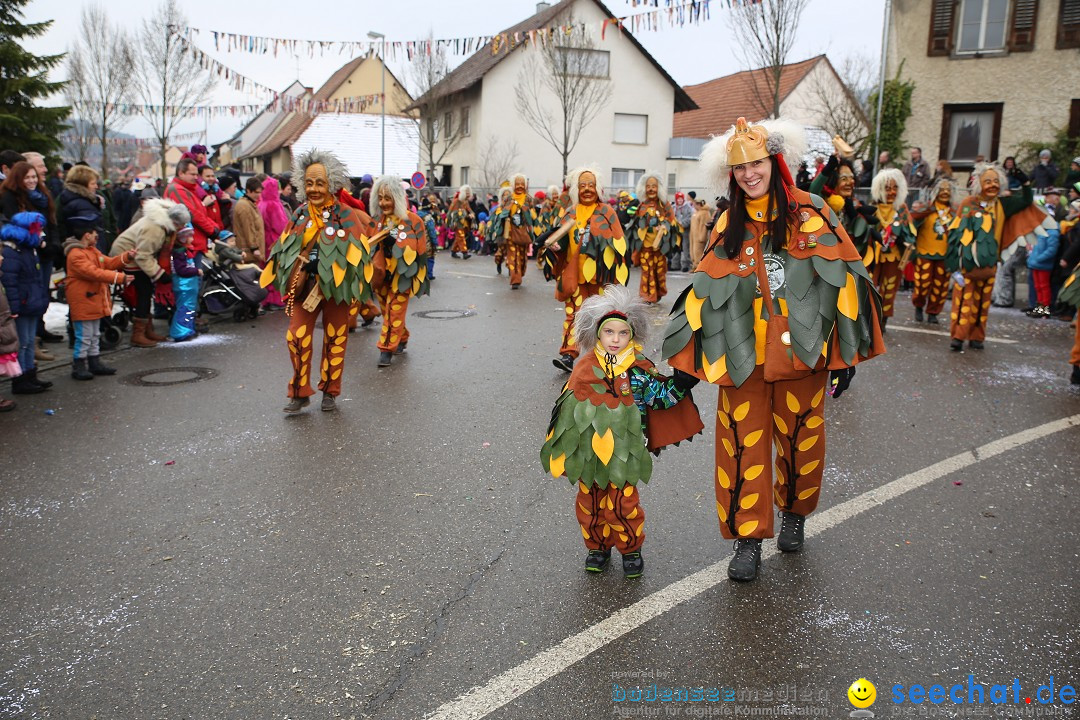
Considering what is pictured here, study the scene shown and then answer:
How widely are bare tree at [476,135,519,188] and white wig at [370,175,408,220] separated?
2233 centimetres

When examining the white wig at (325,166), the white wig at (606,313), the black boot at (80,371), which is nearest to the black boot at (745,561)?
the white wig at (606,313)

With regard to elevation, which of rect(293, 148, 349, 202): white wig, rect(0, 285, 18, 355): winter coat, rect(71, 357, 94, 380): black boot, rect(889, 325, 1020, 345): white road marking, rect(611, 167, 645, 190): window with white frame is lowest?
rect(71, 357, 94, 380): black boot

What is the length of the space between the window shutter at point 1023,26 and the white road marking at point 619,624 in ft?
59.7

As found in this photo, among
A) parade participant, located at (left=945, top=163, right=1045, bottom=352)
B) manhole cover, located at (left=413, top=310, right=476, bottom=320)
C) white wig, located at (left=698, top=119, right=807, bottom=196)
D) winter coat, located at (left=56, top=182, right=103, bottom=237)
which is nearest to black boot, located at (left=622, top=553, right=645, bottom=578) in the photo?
white wig, located at (left=698, top=119, right=807, bottom=196)

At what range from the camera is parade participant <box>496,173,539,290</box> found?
50.5 ft

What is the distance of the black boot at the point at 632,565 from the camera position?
3664 mm

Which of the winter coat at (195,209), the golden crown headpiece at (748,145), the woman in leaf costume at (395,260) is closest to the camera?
the golden crown headpiece at (748,145)

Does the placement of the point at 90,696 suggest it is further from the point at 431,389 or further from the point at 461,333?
the point at 461,333

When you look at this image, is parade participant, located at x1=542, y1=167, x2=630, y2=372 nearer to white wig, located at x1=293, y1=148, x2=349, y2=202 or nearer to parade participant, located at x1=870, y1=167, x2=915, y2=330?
white wig, located at x1=293, y1=148, x2=349, y2=202

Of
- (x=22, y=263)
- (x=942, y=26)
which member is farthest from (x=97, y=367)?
(x=942, y=26)

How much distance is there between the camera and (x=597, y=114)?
102 ft

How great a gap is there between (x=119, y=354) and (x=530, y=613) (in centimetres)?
732

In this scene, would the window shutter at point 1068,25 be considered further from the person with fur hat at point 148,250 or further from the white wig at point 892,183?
the person with fur hat at point 148,250

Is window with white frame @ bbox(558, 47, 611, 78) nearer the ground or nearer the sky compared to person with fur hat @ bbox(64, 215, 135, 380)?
nearer the sky
